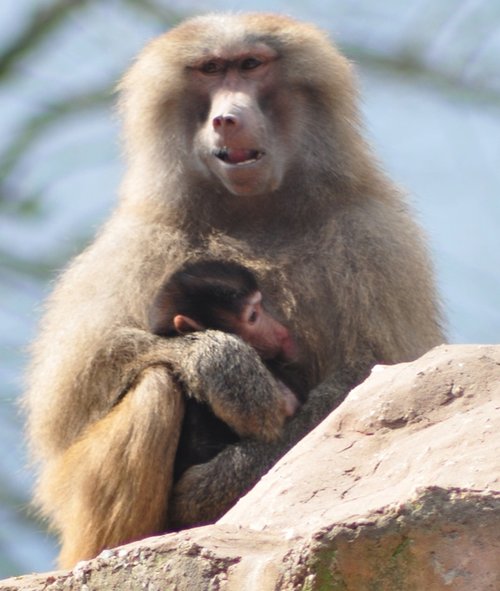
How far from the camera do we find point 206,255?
4.29 meters

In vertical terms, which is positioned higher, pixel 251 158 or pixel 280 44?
pixel 280 44

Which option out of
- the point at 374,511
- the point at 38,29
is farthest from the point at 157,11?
the point at 374,511

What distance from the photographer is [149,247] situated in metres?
4.29

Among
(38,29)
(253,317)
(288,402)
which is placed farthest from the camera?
(38,29)

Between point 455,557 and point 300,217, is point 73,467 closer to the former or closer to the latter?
point 300,217

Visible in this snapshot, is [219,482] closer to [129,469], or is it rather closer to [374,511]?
[129,469]

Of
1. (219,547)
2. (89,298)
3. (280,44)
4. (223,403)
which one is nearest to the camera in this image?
(219,547)

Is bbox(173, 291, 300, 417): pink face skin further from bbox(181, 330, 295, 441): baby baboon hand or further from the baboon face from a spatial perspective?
the baboon face

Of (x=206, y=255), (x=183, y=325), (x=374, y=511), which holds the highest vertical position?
(x=206, y=255)

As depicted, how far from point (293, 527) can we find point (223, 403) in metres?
1.27

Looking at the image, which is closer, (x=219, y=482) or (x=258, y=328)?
(x=219, y=482)

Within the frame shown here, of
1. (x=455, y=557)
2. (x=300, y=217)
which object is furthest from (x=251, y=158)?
(x=455, y=557)

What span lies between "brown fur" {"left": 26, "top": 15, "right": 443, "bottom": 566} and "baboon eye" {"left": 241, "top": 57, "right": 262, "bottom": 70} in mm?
52

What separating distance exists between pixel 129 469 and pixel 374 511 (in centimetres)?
151
